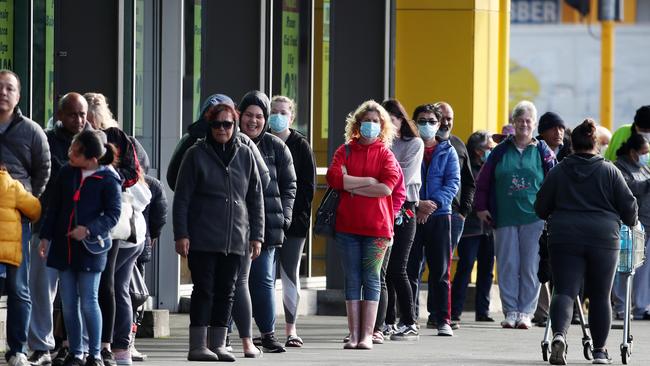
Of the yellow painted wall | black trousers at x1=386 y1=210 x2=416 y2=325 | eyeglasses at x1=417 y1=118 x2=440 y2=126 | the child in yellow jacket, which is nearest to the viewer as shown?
the child in yellow jacket

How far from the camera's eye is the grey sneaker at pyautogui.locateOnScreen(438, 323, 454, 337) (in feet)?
53.0

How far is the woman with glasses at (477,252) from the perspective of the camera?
58.6ft

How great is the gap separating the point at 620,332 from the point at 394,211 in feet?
10.9

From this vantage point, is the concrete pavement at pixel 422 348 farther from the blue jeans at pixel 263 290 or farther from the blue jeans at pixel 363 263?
the blue jeans at pixel 363 263

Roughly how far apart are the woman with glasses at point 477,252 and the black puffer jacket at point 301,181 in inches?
136

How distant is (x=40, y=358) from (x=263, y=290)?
1.98m

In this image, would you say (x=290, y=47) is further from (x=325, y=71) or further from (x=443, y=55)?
(x=443, y=55)

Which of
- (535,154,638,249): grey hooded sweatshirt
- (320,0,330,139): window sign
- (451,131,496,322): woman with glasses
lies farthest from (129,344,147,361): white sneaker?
(320,0,330,139): window sign

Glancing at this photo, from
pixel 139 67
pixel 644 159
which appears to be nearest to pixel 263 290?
pixel 139 67

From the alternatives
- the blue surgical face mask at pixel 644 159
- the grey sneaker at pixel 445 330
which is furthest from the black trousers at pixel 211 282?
the blue surgical face mask at pixel 644 159

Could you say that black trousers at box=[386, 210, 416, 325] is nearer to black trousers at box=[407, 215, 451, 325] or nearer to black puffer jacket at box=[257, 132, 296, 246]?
black trousers at box=[407, 215, 451, 325]

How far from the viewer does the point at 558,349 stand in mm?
13242

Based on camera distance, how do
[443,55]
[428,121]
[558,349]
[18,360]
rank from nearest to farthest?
[18,360] < [558,349] < [428,121] < [443,55]

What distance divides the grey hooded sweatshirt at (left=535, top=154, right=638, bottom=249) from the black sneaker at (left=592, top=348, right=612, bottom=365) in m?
0.70
